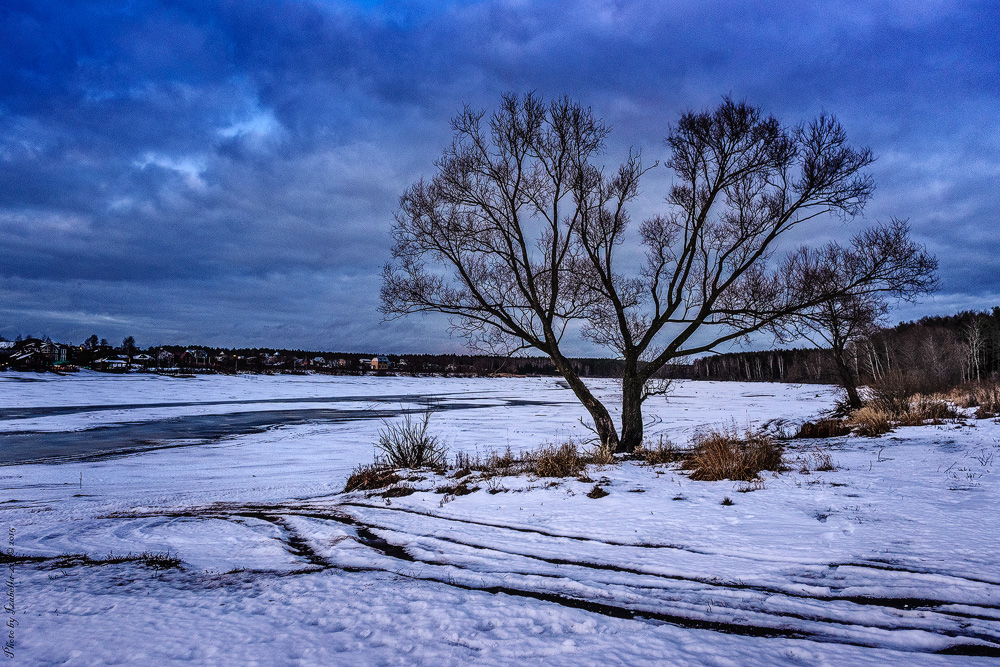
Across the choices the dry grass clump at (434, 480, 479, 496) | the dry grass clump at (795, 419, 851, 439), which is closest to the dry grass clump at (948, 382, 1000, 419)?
the dry grass clump at (795, 419, 851, 439)

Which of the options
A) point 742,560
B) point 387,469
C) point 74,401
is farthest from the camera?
point 74,401

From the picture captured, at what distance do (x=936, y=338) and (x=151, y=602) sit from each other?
91740mm

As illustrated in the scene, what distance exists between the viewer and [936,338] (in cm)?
7100

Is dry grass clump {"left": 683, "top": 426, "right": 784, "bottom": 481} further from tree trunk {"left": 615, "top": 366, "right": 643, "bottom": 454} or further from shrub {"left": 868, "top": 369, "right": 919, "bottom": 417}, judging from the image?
shrub {"left": 868, "top": 369, "right": 919, "bottom": 417}

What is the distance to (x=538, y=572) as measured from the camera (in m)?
4.48

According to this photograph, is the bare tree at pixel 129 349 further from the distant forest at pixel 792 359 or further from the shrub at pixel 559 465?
the shrub at pixel 559 465

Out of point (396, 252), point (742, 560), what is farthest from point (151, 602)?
point (396, 252)

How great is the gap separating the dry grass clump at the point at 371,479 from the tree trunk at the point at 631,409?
5050 mm

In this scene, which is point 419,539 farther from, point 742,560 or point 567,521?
point 742,560

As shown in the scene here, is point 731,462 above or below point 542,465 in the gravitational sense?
above

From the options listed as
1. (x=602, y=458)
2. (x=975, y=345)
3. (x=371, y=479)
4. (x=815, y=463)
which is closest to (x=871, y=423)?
(x=815, y=463)

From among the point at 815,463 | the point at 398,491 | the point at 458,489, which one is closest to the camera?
the point at 458,489

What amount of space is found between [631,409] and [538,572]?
7801 millimetres

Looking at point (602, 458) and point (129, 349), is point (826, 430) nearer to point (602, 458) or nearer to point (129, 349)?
point (602, 458)
